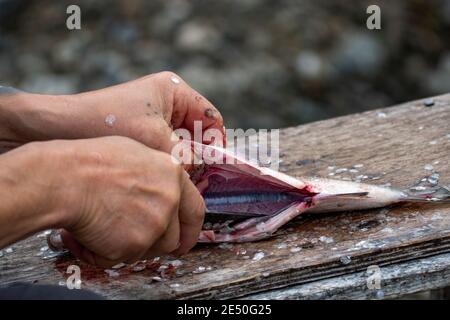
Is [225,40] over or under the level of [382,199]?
over

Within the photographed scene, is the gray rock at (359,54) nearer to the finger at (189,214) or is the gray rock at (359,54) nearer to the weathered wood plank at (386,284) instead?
the weathered wood plank at (386,284)

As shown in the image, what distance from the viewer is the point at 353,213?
8.45ft

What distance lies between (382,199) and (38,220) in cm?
114

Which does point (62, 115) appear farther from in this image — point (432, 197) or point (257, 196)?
point (432, 197)

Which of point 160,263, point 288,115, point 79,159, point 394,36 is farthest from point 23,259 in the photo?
point 394,36

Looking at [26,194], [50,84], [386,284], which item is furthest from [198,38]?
[26,194]

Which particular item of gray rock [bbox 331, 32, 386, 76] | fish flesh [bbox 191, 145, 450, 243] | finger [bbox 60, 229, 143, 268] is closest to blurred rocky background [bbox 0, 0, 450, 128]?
gray rock [bbox 331, 32, 386, 76]

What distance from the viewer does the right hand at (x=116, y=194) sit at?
204cm

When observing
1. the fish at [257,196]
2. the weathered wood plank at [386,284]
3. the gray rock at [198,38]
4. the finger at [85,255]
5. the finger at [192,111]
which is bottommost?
the weathered wood plank at [386,284]

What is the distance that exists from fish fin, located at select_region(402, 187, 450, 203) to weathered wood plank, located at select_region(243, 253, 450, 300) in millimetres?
221

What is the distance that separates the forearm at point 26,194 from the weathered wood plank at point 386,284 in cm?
67

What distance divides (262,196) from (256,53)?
434 centimetres

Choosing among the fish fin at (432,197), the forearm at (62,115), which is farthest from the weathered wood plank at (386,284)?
the forearm at (62,115)
